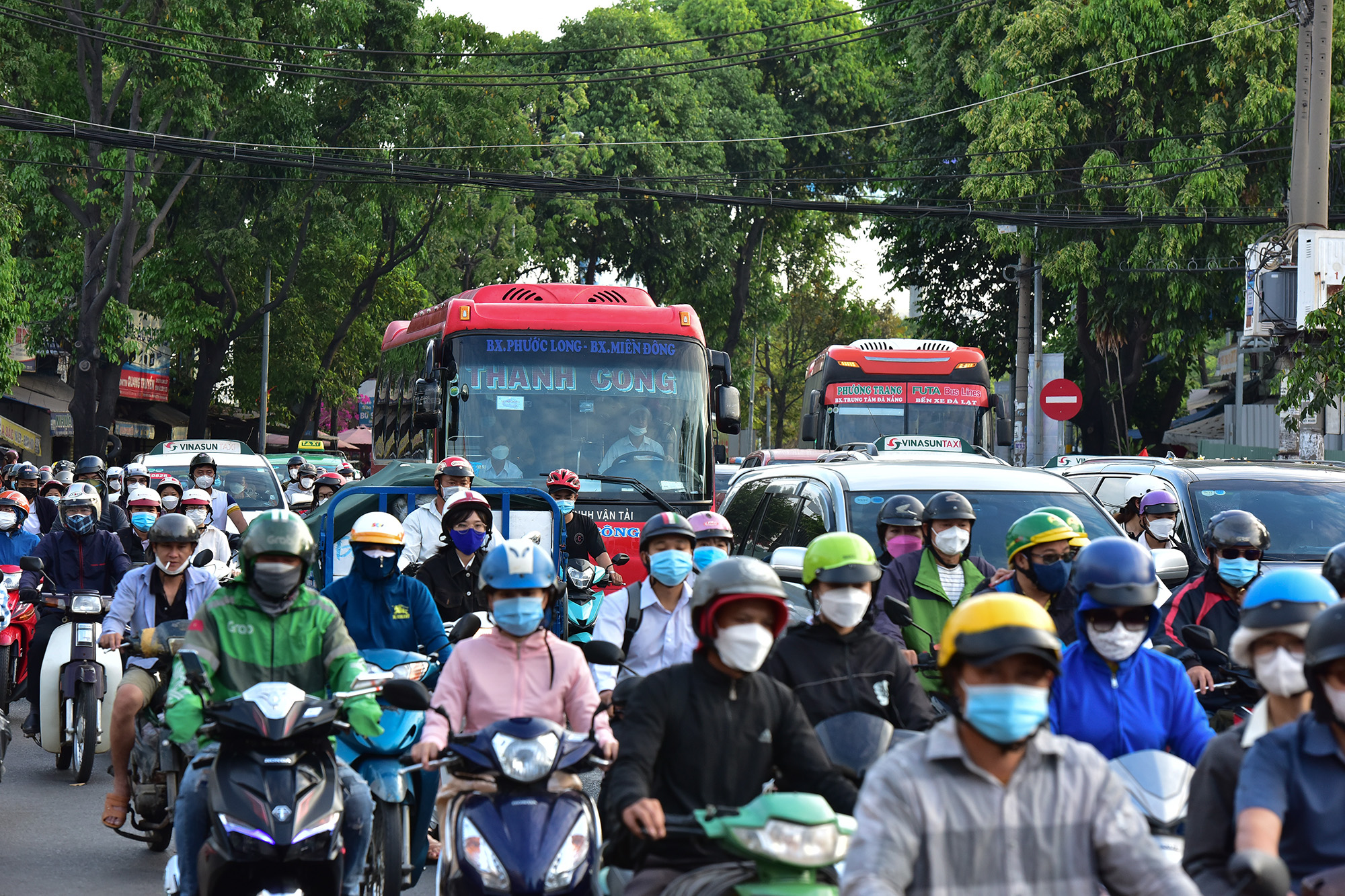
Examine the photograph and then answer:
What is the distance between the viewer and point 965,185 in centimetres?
3109

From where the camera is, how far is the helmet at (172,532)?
7977mm

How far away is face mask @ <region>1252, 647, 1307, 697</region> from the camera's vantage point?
156 inches

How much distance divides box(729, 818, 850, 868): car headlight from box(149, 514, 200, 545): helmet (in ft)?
16.1

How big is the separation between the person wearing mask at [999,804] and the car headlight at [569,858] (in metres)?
1.67

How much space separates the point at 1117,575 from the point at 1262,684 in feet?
2.14

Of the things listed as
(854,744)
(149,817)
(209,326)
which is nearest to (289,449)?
(209,326)

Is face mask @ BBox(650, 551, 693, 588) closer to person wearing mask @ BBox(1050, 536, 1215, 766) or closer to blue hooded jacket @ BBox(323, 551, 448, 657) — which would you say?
blue hooded jacket @ BBox(323, 551, 448, 657)

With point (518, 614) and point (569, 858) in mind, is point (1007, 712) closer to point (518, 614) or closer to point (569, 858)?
point (569, 858)

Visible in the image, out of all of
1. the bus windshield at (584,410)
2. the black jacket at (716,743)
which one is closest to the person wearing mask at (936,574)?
the black jacket at (716,743)

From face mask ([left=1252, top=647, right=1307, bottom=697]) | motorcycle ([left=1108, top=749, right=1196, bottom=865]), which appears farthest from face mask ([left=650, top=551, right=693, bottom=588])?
face mask ([left=1252, top=647, right=1307, bottom=697])

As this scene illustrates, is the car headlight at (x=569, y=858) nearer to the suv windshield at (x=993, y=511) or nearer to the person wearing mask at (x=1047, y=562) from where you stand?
the person wearing mask at (x=1047, y=562)

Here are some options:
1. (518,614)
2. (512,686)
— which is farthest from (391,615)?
(518,614)

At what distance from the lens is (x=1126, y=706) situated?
15.3 ft

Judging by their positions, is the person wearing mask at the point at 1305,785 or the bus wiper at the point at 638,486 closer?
the person wearing mask at the point at 1305,785
